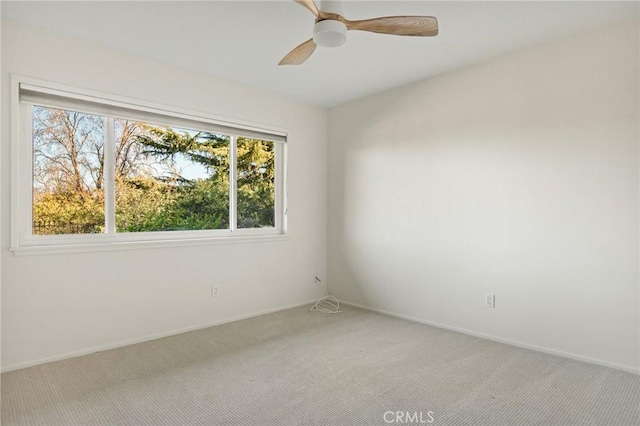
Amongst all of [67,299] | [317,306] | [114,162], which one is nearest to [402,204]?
[317,306]

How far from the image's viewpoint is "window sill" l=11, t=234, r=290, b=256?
2.65 meters

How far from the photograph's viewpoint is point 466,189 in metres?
3.37

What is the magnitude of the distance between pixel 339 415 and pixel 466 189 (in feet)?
7.32

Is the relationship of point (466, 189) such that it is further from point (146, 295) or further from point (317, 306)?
point (146, 295)

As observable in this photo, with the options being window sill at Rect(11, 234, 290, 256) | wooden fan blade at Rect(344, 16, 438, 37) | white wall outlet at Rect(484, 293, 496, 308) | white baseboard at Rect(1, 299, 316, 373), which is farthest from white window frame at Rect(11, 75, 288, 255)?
white wall outlet at Rect(484, 293, 496, 308)

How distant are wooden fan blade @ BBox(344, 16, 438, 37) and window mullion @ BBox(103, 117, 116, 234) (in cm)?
211

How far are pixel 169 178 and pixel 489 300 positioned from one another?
3.02 m

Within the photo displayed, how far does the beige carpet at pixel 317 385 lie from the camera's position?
1.99 metres

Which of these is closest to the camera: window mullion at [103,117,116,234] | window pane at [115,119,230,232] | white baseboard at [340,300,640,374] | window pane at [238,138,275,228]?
white baseboard at [340,300,640,374]

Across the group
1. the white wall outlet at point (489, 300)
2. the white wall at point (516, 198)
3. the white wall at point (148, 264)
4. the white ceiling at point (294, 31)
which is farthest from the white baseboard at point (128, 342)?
the white ceiling at point (294, 31)

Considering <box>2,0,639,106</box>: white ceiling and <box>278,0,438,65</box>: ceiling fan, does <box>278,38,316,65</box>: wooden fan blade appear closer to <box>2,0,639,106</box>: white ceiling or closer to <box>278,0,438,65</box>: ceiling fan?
<box>278,0,438,65</box>: ceiling fan

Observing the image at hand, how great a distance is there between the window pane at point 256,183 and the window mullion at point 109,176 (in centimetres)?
122

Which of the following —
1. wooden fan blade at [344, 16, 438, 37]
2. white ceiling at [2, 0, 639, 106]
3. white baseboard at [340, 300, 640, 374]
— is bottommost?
white baseboard at [340, 300, 640, 374]

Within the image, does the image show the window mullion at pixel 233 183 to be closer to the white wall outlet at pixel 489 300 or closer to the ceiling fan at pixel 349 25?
the ceiling fan at pixel 349 25
